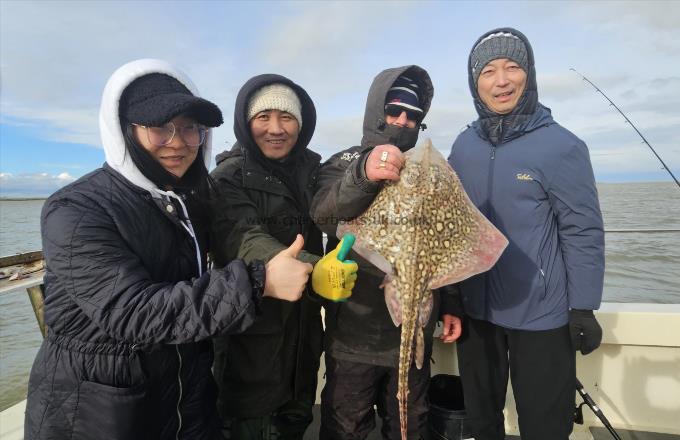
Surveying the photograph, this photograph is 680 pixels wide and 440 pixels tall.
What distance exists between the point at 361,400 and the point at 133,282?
1.90 m

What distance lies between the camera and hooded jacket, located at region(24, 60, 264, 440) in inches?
63.0

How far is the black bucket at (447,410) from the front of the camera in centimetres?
318

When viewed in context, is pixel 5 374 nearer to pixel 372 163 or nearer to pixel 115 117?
pixel 115 117

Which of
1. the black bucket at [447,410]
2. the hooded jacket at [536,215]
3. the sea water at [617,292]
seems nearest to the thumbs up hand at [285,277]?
the hooded jacket at [536,215]

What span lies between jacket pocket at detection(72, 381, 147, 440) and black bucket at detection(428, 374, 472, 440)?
2.60 metres

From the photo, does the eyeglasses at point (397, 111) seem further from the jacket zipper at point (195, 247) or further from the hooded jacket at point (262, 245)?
the jacket zipper at point (195, 247)

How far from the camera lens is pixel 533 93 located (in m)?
2.73

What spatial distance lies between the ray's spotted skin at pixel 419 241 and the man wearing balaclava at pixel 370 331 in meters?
0.40

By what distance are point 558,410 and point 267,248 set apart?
2350 mm

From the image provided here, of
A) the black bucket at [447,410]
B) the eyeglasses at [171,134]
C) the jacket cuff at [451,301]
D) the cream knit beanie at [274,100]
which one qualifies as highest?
the cream knit beanie at [274,100]

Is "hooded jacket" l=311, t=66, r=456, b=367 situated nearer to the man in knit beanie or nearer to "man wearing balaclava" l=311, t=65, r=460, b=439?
"man wearing balaclava" l=311, t=65, r=460, b=439

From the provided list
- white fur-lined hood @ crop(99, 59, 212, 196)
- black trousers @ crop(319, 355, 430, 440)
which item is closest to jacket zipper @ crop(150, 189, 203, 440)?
white fur-lined hood @ crop(99, 59, 212, 196)

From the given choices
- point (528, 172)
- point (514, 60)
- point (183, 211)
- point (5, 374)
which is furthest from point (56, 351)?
point (5, 374)

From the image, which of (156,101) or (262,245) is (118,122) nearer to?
(156,101)
